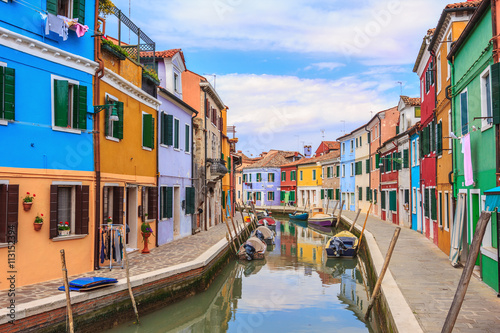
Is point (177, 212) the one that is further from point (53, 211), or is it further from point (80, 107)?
point (53, 211)

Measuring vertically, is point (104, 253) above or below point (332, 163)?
below

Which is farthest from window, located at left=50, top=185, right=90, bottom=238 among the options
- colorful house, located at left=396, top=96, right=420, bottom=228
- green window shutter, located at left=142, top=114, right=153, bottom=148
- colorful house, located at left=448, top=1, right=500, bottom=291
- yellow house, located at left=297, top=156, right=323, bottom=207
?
yellow house, located at left=297, top=156, right=323, bottom=207

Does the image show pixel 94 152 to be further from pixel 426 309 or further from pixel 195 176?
pixel 195 176

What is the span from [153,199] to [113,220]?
291 centimetres

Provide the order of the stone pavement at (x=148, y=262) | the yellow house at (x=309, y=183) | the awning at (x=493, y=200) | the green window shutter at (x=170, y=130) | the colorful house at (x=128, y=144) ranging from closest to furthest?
the awning at (x=493, y=200)
the stone pavement at (x=148, y=262)
the colorful house at (x=128, y=144)
the green window shutter at (x=170, y=130)
the yellow house at (x=309, y=183)

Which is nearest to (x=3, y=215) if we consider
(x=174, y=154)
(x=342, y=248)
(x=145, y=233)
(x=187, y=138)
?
(x=145, y=233)

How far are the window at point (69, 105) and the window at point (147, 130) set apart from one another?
4.00 meters

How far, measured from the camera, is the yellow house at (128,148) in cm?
1192

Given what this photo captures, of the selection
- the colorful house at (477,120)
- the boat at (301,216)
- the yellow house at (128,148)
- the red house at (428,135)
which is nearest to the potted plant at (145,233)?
the yellow house at (128,148)

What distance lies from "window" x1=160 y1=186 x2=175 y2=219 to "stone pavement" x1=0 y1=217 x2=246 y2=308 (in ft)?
3.79

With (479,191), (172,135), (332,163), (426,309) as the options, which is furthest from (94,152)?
(332,163)

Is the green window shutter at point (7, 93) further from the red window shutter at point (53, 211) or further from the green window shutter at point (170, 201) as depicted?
the green window shutter at point (170, 201)

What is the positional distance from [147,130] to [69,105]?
446 centimetres

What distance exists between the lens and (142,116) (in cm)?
1490
